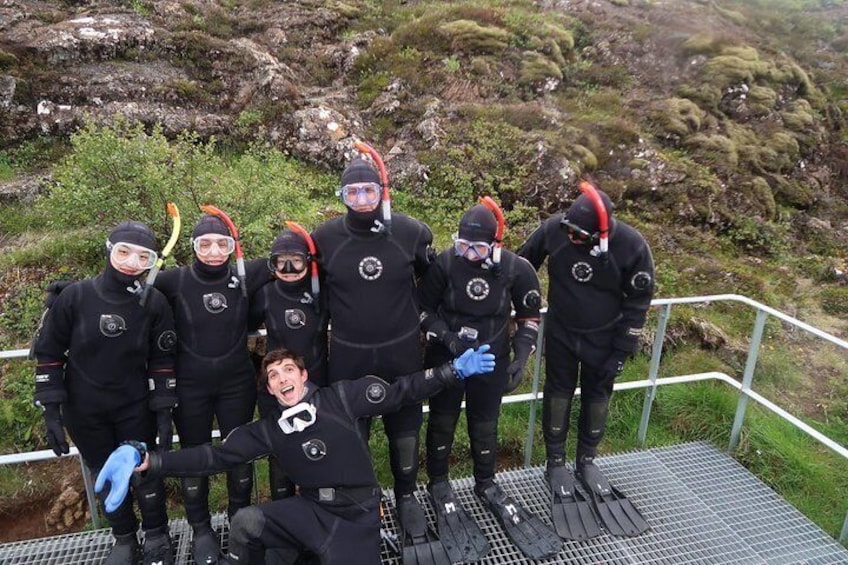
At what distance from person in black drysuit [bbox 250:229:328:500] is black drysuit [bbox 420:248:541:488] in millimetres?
657

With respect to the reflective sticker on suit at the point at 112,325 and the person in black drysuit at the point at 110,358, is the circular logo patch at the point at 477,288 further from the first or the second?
the reflective sticker on suit at the point at 112,325

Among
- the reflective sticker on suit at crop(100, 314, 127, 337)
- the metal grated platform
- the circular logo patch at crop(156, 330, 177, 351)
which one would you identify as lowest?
the metal grated platform

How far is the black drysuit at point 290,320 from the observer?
325 centimetres

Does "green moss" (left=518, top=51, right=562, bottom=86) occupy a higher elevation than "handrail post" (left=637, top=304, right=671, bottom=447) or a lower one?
higher

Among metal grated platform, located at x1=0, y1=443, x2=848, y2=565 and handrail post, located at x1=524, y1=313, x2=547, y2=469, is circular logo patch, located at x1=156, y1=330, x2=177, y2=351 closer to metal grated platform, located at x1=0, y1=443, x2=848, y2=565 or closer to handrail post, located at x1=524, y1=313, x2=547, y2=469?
metal grated platform, located at x1=0, y1=443, x2=848, y2=565

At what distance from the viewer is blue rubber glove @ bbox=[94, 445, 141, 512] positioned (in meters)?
2.66

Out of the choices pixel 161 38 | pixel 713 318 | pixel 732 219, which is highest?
pixel 161 38

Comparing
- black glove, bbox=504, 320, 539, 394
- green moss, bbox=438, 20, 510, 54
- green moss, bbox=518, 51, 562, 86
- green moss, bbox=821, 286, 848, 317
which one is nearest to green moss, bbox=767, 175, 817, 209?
green moss, bbox=821, 286, 848, 317

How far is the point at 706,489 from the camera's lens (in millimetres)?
4074

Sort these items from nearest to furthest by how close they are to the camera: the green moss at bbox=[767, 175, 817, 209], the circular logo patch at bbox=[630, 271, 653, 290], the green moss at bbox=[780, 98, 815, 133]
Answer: the circular logo patch at bbox=[630, 271, 653, 290]
the green moss at bbox=[767, 175, 817, 209]
the green moss at bbox=[780, 98, 815, 133]

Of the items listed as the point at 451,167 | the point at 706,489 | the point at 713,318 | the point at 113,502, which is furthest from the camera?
the point at 451,167

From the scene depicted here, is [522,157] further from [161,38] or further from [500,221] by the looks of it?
[161,38]

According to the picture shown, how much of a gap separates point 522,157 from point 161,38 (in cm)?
619

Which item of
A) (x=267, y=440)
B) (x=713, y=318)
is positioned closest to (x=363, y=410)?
(x=267, y=440)
